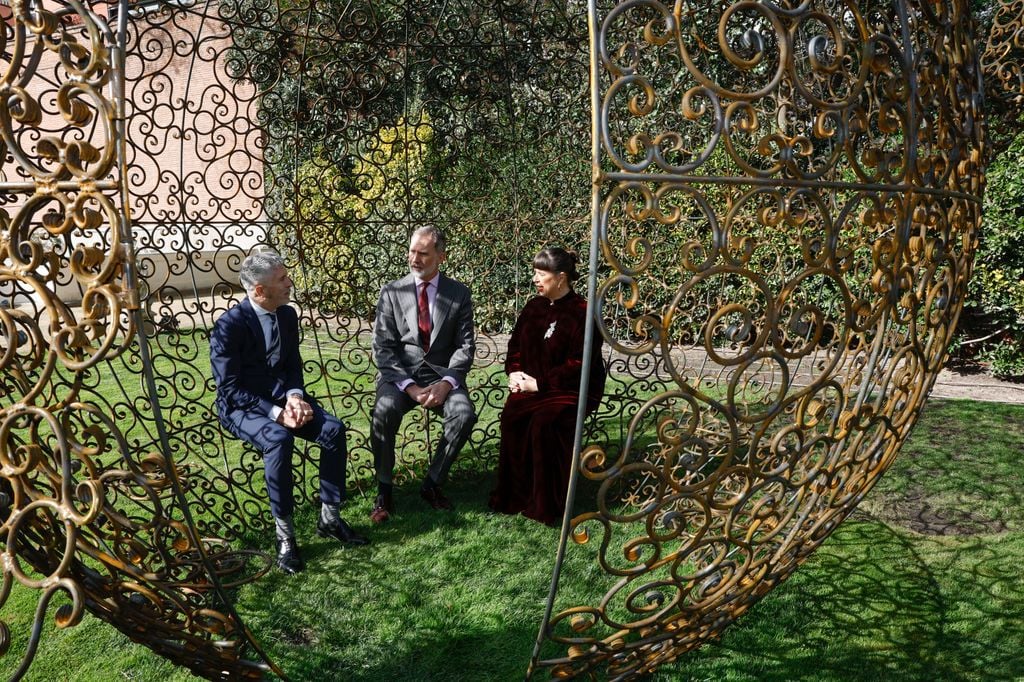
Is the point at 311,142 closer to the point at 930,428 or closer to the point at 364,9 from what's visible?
the point at 364,9

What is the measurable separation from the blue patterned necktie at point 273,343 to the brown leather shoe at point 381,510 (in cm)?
99

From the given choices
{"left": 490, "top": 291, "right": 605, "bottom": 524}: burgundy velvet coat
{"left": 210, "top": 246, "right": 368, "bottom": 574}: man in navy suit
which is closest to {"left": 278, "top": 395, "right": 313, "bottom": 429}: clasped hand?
{"left": 210, "top": 246, "right": 368, "bottom": 574}: man in navy suit

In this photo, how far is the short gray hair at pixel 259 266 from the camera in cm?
341

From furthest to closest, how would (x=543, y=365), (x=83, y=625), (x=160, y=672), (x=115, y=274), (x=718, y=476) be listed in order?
(x=543, y=365) < (x=83, y=625) < (x=160, y=672) < (x=718, y=476) < (x=115, y=274)

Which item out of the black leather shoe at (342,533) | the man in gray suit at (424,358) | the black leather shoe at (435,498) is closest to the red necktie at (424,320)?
the man in gray suit at (424,358)

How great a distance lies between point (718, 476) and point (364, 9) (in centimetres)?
369

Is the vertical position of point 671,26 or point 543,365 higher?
point 671,26

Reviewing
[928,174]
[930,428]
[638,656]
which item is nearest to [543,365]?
[638,656]

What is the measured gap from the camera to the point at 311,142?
4590 millimetres

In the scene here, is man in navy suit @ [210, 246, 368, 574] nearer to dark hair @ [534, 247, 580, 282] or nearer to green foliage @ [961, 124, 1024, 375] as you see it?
dark hair @ [534, 247, 580, 282]

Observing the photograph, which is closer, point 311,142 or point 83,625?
point 83,625

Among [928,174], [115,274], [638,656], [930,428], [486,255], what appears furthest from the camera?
[486,255]

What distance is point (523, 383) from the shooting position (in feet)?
13.3

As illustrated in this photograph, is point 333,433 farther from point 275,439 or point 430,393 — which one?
point 430,393
